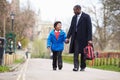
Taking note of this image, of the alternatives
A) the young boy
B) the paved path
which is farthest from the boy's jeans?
the paved path

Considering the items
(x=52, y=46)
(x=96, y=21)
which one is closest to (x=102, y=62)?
(x=52, y=46)

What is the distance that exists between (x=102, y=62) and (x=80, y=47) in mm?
25417

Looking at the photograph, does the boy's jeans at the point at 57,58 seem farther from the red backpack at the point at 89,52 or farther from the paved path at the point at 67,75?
the red backpack at the point at 89,52

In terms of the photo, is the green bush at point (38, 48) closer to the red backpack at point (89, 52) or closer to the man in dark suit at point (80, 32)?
the man in dark suit at point (80, 32)

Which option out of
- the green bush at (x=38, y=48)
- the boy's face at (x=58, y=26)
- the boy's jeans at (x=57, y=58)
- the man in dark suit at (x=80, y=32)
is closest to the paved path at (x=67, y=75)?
the man in dark suit at (x=80, y=32)

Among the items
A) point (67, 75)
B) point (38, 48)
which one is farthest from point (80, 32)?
point (38, 48)

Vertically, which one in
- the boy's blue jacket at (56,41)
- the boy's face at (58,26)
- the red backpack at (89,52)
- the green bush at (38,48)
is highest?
the boy's face at (58,26)

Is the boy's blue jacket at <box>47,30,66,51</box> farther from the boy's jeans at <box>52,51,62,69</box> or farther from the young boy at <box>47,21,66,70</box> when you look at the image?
the boy's jeans at <box>52,51,62,69</box>

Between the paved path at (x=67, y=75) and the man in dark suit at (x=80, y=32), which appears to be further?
the man in dark suit at (x=80, y=32)

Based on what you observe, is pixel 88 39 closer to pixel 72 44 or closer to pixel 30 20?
pixel 72 44

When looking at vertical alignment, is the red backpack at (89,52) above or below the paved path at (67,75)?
above

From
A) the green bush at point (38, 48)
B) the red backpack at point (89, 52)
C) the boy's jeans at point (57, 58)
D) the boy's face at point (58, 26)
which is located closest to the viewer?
the red backpack at point (89, 52)

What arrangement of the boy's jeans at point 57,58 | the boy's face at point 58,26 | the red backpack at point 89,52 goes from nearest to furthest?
the red backpack at point 89,52, the boy's face at point 58,26, the boy's jeans at point 57,58

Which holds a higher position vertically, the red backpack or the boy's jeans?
the red backpack
